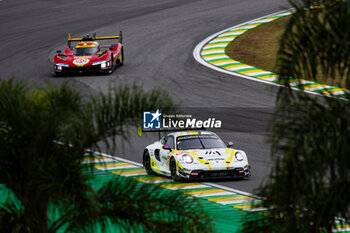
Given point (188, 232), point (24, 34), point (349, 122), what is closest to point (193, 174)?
point (188, 232)

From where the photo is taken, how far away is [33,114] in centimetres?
610

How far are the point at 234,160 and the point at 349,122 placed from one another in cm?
955

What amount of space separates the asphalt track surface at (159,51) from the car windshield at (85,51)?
1.00 m

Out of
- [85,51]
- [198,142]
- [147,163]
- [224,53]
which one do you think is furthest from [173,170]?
[224,53]

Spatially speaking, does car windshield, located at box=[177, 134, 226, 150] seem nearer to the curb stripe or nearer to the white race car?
Answer: the white race car

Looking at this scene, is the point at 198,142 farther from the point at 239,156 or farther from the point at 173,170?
the point at 239,156

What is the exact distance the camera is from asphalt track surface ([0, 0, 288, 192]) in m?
19.5

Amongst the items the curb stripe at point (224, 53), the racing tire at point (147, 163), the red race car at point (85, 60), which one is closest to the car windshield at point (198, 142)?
the racing tire at point (147, 163)

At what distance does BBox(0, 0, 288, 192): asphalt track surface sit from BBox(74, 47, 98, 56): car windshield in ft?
3.29

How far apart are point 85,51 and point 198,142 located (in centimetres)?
1165

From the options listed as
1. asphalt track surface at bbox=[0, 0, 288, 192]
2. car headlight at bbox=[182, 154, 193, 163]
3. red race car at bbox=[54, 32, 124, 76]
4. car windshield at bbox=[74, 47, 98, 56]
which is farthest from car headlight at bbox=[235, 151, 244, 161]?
car windshield at bbox=[74, 47, 98, 56]

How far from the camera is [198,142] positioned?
15875 mm

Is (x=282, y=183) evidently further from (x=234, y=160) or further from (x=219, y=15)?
(x=219, y=15)

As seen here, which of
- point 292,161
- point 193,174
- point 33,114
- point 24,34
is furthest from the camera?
point 24,34
